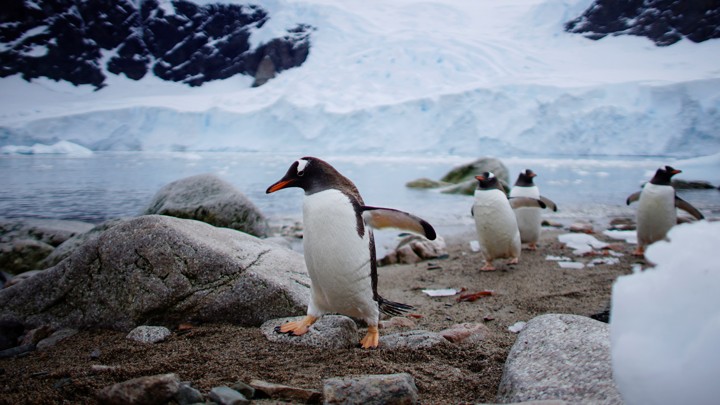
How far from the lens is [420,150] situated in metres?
19.9

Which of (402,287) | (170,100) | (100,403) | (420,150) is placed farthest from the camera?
(420,150)

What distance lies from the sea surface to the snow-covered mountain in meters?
0.95

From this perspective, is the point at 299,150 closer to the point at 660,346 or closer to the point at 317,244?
the point at 317,244

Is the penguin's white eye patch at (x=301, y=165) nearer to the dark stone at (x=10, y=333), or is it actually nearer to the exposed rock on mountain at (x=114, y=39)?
the dark stone at (x=10, y=333)

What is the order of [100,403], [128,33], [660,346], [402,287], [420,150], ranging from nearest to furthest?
[660,346], [100,403], [402,287], [128,33], [420,150]

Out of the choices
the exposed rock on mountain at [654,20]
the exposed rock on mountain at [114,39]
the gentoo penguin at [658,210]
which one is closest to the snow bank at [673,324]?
the gentoo penguin at [658,210]

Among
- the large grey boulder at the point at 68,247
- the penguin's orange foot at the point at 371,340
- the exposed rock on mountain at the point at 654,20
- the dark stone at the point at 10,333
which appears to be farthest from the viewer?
the exposed rock on mountain at the point at 654,20

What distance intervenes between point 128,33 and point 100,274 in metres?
8.24

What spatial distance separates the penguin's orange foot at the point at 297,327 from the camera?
2059 millimetres

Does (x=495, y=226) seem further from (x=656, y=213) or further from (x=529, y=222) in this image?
(x=656, y=213)

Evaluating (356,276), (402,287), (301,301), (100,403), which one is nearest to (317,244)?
(356,276)

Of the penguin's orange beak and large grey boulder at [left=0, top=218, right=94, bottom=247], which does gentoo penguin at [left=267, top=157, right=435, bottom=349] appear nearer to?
the penguin's orange beak

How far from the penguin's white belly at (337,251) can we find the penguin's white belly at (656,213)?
3.75m

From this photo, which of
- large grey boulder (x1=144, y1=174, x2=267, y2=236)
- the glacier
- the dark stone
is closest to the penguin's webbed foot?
large grey boulder (x1=144, y1=174, x2=267, y2=236)
